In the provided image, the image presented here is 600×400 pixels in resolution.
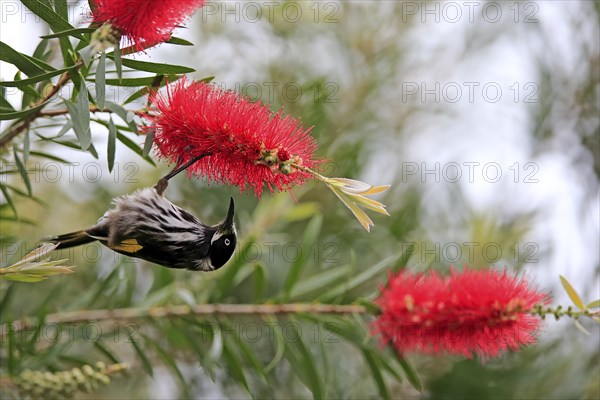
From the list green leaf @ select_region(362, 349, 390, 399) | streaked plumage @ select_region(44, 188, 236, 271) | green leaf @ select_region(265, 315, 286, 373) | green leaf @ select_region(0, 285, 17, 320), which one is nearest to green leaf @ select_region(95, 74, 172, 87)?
streaked plumage @ select_region(44, 188, 236, 271)

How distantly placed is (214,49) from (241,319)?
41.0 inches

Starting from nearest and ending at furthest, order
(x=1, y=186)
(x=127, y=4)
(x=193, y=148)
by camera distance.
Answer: (x=127, y=4), (x=193, y=148), (x=1, y=186)

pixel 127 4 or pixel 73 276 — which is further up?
pixel 127 4

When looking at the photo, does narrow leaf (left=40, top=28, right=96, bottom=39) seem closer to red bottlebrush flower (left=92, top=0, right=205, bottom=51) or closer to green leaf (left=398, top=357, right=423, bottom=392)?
red bottlebrush flower (left=92, top=0, right=205, bottom=51)

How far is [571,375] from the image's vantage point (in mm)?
2398

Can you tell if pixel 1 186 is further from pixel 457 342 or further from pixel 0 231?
pixel 457 342

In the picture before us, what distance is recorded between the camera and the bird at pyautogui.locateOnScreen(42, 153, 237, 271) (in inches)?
61.8

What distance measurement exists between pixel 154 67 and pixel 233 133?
18 centimetres

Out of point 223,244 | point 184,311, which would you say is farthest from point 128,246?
point 184,311

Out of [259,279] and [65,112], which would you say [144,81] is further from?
[259,279]

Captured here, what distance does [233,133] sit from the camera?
129 centimetres

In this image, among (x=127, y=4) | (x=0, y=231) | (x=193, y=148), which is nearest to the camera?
(x=127, y=4)

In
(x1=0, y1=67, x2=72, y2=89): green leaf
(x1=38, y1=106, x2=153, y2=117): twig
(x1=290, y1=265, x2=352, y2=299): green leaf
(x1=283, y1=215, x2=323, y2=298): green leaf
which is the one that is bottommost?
(x1=290, y1=265, x2=352, y2=299): green leaf

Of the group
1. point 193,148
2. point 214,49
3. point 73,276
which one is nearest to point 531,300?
point 193,148
